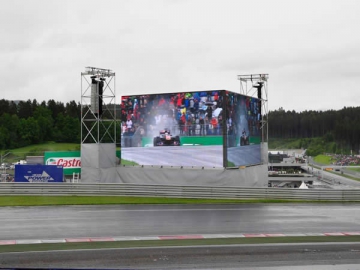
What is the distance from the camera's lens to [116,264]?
1166cm

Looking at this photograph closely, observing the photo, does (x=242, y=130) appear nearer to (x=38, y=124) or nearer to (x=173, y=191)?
(x=173, y=191)

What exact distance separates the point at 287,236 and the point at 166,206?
9138 millimetres

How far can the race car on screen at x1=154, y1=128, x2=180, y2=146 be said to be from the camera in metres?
33.2

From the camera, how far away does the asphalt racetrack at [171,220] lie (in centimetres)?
1645

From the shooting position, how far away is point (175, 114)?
3331 centimetres

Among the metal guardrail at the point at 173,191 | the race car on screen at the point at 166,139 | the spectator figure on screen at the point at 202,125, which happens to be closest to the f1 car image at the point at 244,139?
the spectator figure on screen at the point at 202,125

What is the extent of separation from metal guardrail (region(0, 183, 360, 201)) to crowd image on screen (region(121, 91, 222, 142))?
21.3ft

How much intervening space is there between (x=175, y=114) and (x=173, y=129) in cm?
103

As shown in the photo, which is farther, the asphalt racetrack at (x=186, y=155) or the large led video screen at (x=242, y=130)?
the large led video screen at (x=242, y=130)

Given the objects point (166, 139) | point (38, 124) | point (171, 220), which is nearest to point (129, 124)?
point (166, 139)

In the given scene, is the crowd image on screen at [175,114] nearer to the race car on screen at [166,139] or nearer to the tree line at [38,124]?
the race car on screen at [166,139]

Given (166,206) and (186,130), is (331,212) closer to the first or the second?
(166,206)

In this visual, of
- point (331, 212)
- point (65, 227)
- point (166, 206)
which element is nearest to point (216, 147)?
point (166, 206)

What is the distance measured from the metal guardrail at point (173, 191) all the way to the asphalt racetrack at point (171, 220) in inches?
54.5
